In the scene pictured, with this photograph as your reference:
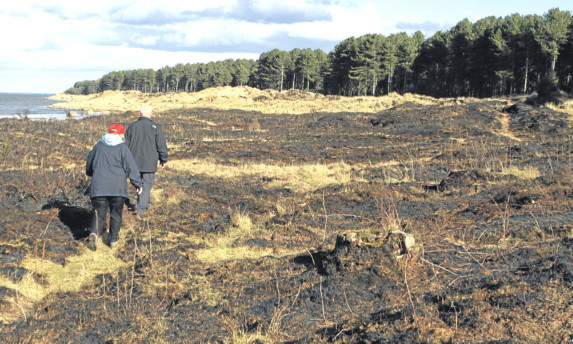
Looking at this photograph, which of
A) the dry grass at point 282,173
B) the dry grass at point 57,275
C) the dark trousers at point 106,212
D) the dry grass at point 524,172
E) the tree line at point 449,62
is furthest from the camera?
the tree line at point 449,62

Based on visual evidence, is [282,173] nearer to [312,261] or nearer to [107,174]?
[107,174]

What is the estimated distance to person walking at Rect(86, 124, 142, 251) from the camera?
272 inches

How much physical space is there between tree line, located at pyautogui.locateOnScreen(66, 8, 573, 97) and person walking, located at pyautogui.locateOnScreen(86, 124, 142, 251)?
1766 inches

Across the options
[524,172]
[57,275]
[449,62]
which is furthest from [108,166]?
[449,62]

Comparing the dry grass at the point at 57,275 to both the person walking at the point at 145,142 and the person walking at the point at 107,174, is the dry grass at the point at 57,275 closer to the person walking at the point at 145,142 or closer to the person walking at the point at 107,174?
the person walking at the point at 107,174

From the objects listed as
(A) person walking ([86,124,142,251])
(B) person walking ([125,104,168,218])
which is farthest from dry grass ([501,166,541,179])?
(A) person walking ([86,124,142,251])

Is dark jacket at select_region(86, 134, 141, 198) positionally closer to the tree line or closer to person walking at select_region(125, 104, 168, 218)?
person walking at select_region(125, 104, 168, 218)

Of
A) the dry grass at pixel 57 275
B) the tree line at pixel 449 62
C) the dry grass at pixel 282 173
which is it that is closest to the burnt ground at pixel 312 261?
the dry grass at pixel 57 275

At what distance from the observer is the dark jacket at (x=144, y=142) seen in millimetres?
8242

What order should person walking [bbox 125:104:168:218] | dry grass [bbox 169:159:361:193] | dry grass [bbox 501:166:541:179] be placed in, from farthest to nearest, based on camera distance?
dry grass [bbox 169:159:361:193]
dry grass [bbox 501:166:541:179]
person walking [bbox 125:104:168:218]

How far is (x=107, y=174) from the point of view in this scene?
695cm

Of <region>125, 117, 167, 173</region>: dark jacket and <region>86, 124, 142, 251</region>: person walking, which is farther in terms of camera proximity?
<region>125, 117, 167, 173</region>: dark jacket

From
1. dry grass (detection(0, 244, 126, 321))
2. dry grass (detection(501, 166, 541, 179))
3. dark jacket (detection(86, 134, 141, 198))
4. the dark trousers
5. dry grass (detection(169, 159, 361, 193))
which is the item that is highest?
dark jacket (detection(86, 134, 141, 198))

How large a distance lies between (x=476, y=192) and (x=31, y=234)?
9759 millimetres
